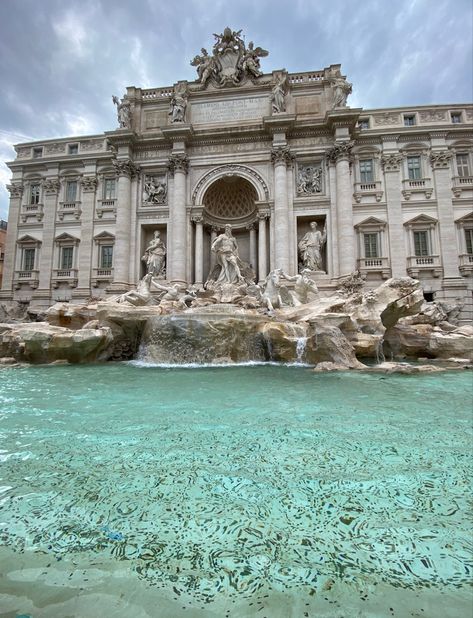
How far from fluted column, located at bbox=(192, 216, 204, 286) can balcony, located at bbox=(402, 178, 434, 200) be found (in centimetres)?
1126

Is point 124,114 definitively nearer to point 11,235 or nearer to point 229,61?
point 229,61

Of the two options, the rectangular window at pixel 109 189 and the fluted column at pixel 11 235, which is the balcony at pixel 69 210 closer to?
the rectangular window at pixel 109 189

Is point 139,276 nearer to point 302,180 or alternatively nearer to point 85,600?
point 302,180

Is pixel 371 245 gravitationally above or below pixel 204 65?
below

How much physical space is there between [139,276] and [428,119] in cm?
1837

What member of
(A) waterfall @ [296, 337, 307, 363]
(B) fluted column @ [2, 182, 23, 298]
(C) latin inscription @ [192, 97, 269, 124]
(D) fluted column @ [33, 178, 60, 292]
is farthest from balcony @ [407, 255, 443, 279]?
(B) fluted column @ [2, 182, 23, 298]

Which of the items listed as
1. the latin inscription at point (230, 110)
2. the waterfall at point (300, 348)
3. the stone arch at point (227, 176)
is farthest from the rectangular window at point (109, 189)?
the waterfall at point (300, 348)

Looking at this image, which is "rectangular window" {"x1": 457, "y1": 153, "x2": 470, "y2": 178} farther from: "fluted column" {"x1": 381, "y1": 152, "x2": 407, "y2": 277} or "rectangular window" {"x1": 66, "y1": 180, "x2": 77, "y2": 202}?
"rectangular window" {"x1": 66, "y1": 180, "x2": 77, "y2": 202}

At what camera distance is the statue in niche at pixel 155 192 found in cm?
1809

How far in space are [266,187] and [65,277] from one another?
1284 cm

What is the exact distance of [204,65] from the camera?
1803 centimetres

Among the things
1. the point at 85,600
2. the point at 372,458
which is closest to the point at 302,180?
the point at 372,458

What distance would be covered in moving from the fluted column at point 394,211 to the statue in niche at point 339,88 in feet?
12.1

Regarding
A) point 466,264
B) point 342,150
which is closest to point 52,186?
point 342,150
